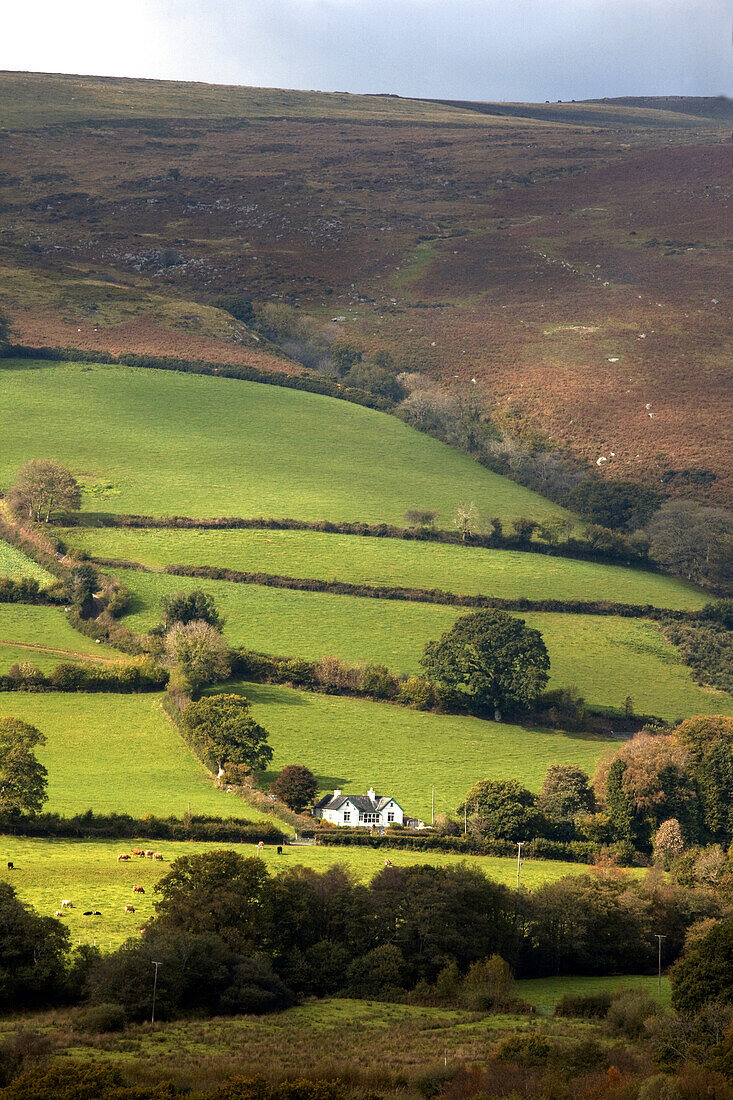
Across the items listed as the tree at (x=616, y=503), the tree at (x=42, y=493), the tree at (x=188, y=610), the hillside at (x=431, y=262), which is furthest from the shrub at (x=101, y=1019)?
the hillside at (x=431, y=262)

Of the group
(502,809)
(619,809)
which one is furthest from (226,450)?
(502,809)

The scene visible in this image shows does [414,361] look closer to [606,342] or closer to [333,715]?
[606,342]

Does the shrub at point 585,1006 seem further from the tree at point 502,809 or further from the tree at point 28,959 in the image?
the tree at point 502,809

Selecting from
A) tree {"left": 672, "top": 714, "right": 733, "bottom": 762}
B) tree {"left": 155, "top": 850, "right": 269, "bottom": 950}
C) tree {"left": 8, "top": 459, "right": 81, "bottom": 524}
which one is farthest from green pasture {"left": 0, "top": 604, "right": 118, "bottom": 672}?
tree {"left": 672, "top": 714, "right": 733, "bottom": 762}

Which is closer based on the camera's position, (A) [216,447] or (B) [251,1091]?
(B) [251,1091]

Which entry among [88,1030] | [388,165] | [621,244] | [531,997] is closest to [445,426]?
[621,244]

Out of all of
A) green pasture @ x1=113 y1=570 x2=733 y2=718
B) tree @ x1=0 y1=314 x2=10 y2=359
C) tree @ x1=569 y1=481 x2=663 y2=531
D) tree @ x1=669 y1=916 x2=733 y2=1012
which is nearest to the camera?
tree @ x1=669 y1=916 x2=733 y2=1012

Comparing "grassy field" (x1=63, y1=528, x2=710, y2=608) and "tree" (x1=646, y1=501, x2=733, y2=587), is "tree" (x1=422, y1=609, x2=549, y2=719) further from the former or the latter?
"tree" (x1=646, y1=501, x2=733, y2=587)
